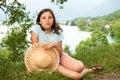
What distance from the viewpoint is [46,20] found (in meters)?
6.51

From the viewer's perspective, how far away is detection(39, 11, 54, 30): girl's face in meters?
6.52

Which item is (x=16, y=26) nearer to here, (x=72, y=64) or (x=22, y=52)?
(x=22, y=52)

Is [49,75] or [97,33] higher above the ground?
[49,75]

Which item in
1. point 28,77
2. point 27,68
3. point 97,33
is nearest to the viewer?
point 28,77

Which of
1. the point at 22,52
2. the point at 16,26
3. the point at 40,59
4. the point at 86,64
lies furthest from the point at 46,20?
the point at 22,52

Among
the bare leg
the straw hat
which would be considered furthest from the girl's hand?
the bare leg

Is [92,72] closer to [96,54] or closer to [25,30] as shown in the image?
[96,54]

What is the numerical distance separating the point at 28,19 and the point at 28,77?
3.23m

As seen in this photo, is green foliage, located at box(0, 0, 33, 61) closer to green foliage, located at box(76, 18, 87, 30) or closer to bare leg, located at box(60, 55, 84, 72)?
bare leg, located at box(60, 55, 84, 72)

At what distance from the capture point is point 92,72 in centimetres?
666

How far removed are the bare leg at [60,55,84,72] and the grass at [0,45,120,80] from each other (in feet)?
0.76

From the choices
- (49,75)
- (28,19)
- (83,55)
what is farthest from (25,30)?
(49,75)

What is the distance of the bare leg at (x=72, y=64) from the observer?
6219mm

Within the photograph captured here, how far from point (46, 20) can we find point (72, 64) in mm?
917
